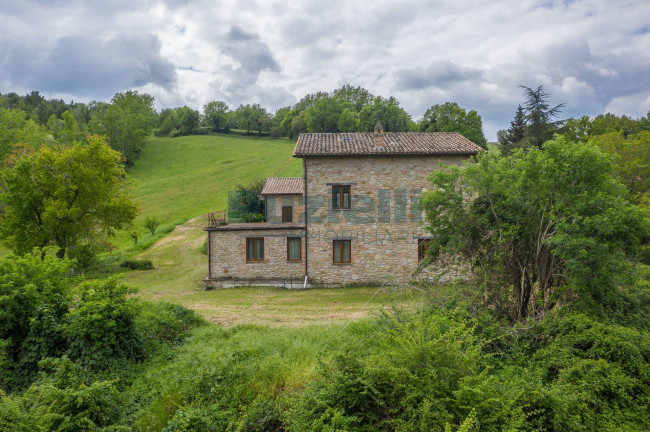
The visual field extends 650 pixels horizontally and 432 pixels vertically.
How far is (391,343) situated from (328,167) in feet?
41.2

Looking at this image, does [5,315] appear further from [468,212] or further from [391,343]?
[468,212]

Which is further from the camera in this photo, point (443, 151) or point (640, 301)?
point (443, 151)

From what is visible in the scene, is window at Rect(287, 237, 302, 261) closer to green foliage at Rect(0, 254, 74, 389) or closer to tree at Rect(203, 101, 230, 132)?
green foliage at Rect(0, 254, 74, 389)

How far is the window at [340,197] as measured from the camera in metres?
19.3

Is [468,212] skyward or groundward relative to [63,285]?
skyward

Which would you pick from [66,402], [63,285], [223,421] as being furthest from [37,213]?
[223,421]

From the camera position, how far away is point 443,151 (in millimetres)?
18547

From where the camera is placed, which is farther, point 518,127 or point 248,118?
point 248,118

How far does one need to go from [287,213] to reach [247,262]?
10.1 m

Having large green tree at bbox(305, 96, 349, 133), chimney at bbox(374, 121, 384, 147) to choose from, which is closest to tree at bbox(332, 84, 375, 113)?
large green tree at bbox(305, 96, 349, 133)

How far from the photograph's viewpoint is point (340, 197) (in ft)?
63.4

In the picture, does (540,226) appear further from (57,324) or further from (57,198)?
(57,198)

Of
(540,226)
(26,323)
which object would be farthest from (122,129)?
(540,226)

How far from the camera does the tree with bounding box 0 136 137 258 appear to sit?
2047 cm
